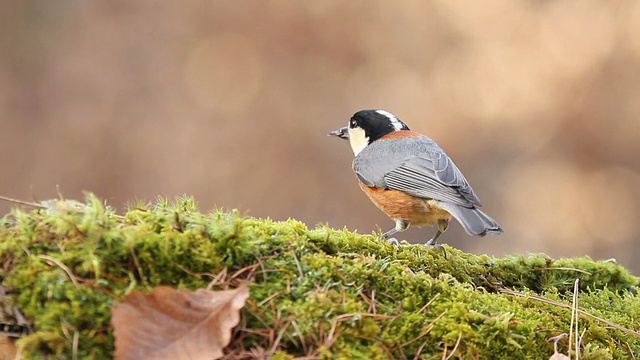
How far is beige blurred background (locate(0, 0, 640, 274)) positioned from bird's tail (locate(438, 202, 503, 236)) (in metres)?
5.47

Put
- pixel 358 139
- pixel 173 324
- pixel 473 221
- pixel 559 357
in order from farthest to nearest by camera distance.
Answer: pixel 358 139
pixel 473 221
pixel 559 357
pixel 173 324

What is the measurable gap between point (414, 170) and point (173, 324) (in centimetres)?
298

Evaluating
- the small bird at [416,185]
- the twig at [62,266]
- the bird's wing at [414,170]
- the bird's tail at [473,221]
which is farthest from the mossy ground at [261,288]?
the bird's wing at [414,170]

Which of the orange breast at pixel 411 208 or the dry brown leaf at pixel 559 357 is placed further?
the orange breast at pixel 411 208

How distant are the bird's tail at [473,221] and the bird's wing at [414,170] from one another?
2.5 inches

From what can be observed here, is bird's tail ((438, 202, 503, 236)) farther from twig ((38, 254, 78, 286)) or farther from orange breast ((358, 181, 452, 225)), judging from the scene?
twig ((38, 254, 78, 286))

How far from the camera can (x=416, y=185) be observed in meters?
4.41

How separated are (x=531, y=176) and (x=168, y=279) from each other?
858 cm

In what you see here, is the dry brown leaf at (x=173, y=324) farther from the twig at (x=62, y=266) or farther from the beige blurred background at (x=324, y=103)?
the beige blurred background at (x=324, y=103)

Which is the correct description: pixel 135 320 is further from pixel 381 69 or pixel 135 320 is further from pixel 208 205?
pixel 381 69

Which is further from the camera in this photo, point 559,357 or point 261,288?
point 559,357

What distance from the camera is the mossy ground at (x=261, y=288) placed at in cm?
183

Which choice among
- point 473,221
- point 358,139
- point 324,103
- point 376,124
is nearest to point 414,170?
point 473,221

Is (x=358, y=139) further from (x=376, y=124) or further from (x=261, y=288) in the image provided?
(x=261, y=288)
